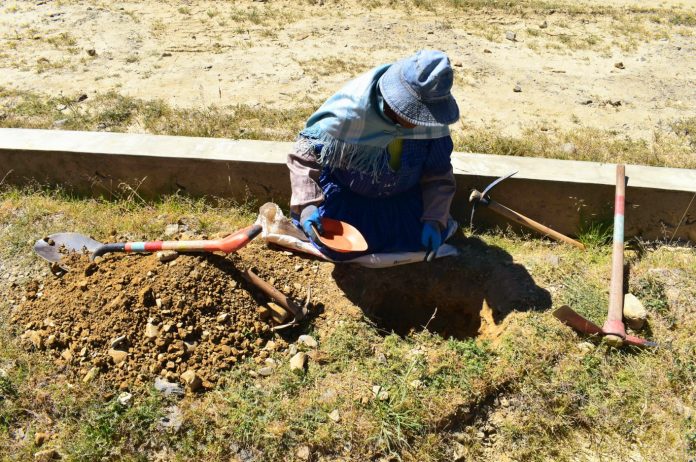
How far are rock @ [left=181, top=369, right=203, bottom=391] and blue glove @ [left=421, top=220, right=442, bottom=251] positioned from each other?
1.34m

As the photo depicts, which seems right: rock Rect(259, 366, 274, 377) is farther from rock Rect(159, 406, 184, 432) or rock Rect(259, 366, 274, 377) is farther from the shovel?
the shovel

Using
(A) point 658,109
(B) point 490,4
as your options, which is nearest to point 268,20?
(B) point 490,4

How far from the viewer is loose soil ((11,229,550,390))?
2623 mm

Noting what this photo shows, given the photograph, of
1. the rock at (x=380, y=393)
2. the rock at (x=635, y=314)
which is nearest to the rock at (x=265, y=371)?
the rock at (x=380, y=393)

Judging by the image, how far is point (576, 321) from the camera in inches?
110

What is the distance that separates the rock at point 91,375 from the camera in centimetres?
254

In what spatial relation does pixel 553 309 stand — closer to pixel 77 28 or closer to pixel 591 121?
pixel 591 121

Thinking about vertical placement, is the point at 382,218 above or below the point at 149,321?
above

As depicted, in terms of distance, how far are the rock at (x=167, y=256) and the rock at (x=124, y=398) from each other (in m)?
0.70

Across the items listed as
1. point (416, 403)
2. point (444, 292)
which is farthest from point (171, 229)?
point (416, 403)

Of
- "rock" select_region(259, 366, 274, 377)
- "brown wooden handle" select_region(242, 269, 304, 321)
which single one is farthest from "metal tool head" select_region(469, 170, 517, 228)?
"rock" select_region(259, 366, 274, 377)

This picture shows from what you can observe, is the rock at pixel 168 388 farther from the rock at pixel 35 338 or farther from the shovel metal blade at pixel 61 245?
the shovel metal blade at pixel 61 245

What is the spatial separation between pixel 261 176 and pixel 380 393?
1.58 m

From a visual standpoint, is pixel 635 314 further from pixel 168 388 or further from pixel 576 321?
pixel 168 388
